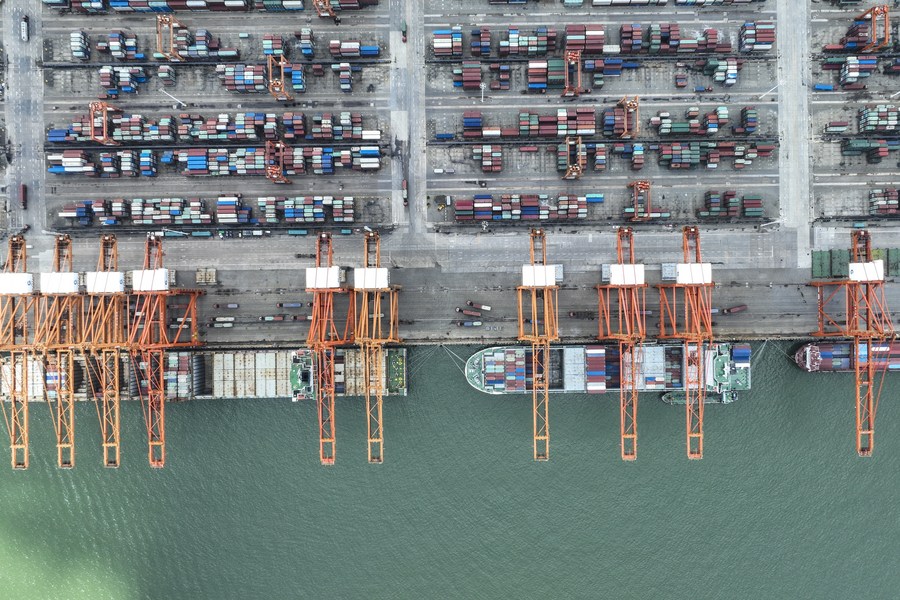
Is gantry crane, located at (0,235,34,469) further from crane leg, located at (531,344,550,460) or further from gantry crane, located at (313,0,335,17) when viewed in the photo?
crane leg, located at (531,344,550,460)

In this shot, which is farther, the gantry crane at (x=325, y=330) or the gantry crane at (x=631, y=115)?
the gantry crane at (x=631, y=115)

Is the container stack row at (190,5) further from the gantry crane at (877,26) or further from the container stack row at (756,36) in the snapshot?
the gantry crane at (877,26)

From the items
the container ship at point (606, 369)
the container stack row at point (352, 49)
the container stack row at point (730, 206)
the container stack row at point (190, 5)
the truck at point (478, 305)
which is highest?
the container stack row at point (190, 5)

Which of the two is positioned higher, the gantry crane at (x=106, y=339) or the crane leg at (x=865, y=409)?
the gantry crane at (x=106, y=339)

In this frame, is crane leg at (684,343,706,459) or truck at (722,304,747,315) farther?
truck at (722,304,747,315)

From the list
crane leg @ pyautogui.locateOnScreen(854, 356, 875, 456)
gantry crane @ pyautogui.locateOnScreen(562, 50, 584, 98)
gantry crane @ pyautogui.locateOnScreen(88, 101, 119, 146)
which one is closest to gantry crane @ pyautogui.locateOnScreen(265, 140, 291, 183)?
gantry crane @ pyautogui.locateOnScreen(88, 101, 119, 146)

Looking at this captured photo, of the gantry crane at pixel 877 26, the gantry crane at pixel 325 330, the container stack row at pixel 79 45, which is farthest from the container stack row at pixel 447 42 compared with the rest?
the gantry crane at pixel 877 26
